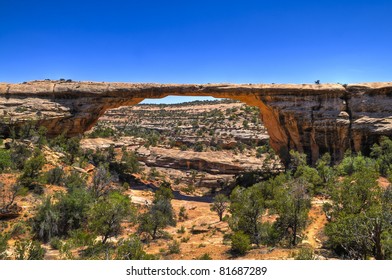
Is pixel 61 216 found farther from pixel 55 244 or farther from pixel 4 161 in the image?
pixel 4 161

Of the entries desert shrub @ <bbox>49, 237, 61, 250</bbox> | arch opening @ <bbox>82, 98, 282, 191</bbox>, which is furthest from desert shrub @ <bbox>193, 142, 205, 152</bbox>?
desert shrub @ <bbox>49, 237, 61, 250</bbox>

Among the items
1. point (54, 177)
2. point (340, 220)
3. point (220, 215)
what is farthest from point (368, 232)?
point (54, 177)

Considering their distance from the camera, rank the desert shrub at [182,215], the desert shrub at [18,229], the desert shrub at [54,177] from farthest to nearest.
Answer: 1. the desert shrub at [182,215]
2. the desert shrub at [54,177]
3. the desert shrub at [18,229]

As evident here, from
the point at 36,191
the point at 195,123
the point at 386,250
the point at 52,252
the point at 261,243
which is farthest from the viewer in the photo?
the point at 195,123

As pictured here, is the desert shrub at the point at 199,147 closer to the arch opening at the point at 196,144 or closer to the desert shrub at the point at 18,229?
the arch opening at the point at 196,144

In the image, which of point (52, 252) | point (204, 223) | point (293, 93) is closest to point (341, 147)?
point (293, 93)

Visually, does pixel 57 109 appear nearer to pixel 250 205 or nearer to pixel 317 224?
pixel 250 205

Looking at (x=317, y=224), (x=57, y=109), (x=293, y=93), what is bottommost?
(x=317, y=224)

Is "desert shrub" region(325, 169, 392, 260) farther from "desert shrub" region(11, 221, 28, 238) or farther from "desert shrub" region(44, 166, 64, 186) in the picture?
"desert shrub" region(44, 166, 64, 186)

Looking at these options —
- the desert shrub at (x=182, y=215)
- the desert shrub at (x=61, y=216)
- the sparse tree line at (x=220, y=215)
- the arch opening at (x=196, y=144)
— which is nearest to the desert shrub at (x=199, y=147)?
the arch opening at (x=196, y=144)
